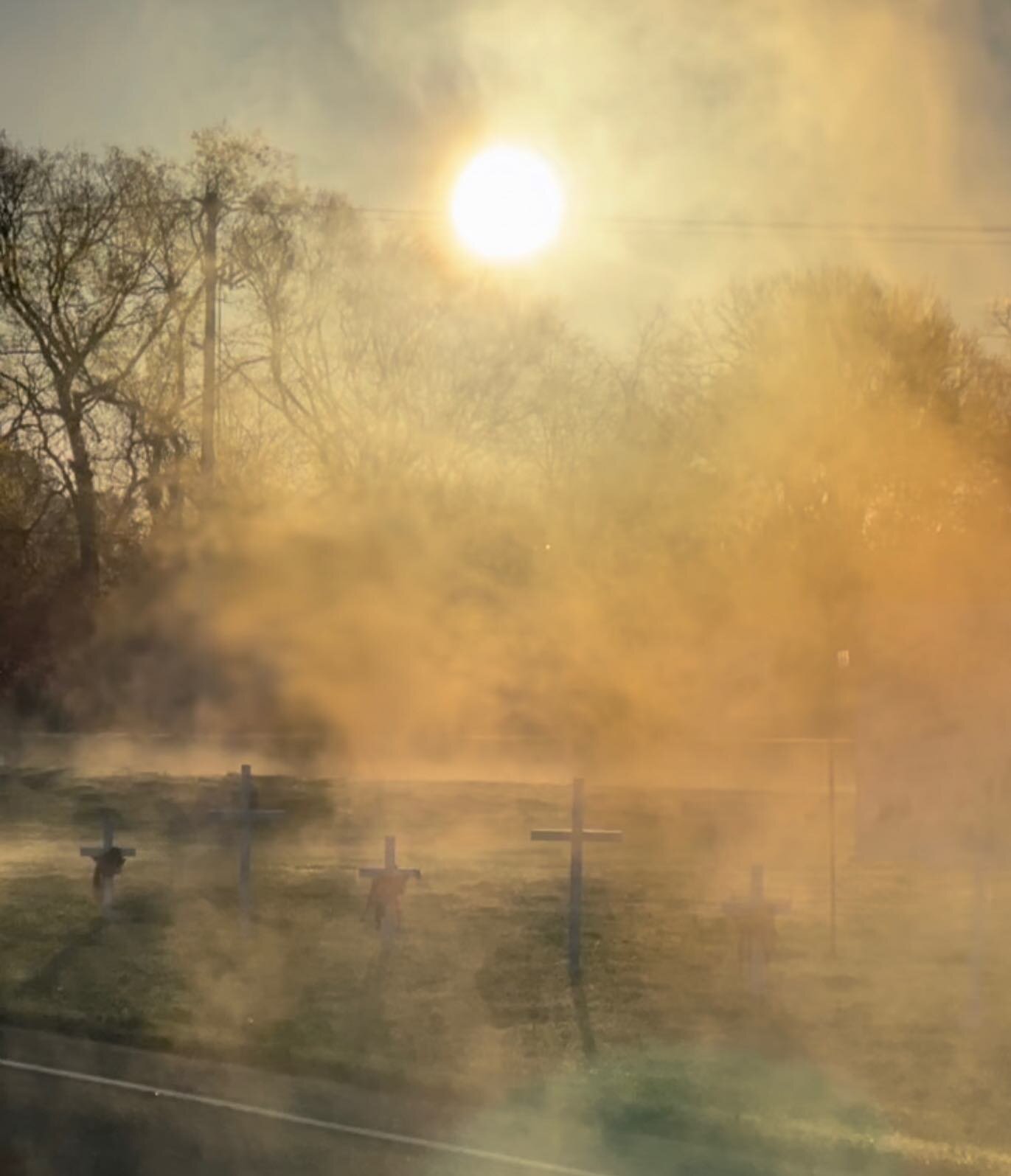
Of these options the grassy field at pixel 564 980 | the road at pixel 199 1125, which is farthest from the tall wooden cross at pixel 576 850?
the road at pixel 199 1125

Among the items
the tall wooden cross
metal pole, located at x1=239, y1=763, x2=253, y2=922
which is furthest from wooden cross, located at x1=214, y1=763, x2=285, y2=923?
the tall wooden cross

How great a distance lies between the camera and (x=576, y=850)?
1405cm

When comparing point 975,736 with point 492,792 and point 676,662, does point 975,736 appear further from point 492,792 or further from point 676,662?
point 676,662

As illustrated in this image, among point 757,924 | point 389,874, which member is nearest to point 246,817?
point 389,874

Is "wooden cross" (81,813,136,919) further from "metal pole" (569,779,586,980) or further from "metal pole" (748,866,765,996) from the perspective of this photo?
"metal pole" (748,866,765,996)

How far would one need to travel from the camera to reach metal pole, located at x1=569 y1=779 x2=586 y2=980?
13.7m

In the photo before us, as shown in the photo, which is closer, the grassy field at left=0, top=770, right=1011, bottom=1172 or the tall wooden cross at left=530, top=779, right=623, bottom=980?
the grassy field at left=0, top=770, right=1011, bottom=1172

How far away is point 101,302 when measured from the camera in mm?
37312

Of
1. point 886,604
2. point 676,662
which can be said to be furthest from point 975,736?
point 676,662

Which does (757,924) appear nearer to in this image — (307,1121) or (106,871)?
(307,1121)

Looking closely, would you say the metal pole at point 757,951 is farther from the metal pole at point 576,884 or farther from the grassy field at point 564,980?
the metal pole at point 576,884

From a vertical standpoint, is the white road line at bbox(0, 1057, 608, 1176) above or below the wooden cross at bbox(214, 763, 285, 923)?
below

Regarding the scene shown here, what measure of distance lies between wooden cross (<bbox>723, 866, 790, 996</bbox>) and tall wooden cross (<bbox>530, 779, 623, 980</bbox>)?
1265mm

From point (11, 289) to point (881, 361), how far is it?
18.5 m
